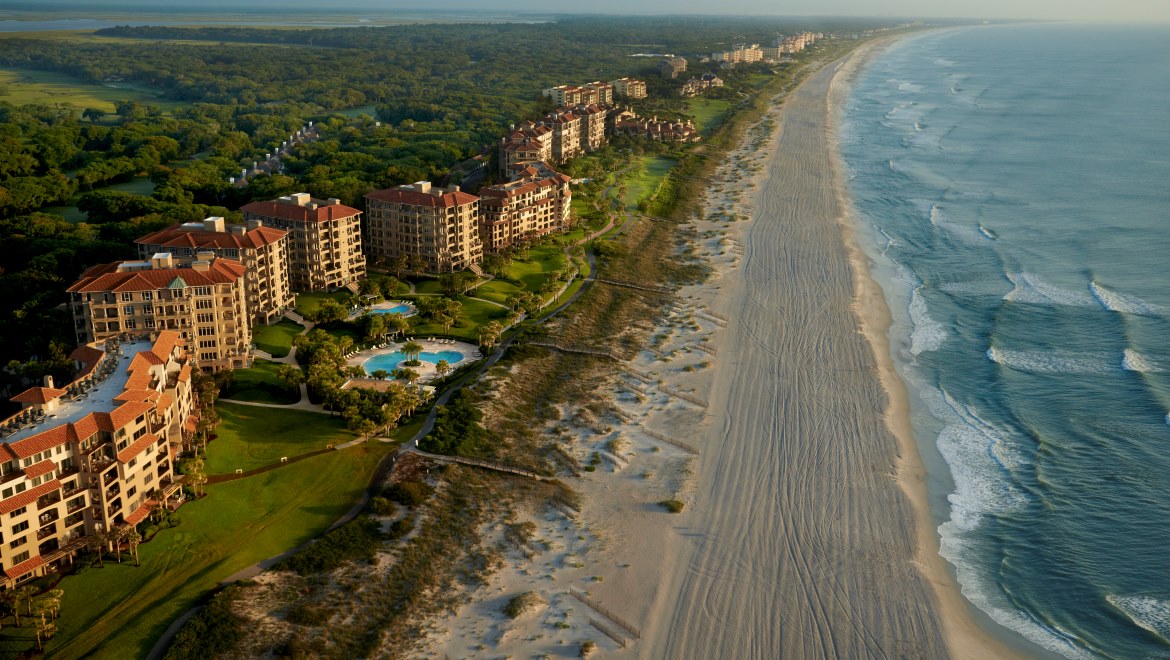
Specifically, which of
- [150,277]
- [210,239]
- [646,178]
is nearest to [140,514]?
[150,277]

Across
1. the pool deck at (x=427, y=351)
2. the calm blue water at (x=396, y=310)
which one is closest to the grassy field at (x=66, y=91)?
the calm blue water at (x=396, y=310)

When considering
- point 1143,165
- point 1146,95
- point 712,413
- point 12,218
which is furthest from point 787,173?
point 1146,95

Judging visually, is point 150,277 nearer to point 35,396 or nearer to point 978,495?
point 35,396

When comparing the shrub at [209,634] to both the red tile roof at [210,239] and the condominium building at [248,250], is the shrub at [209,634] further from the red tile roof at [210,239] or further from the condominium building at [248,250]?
the red tile roof at [210,239]

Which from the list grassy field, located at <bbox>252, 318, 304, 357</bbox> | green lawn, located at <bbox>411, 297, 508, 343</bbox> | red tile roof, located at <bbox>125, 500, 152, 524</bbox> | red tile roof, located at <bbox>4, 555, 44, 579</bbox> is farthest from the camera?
green lawn, located at <bbox>411, 297, 508, 343</bbox>

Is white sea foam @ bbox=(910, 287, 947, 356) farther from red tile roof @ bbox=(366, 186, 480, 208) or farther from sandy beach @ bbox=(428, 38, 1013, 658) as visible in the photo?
red tile roof @ bbox=(366, 186, 480, 208)

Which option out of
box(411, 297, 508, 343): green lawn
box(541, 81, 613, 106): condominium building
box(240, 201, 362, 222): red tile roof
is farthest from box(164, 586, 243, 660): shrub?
box(541, 81, 613, 106): condominium building
